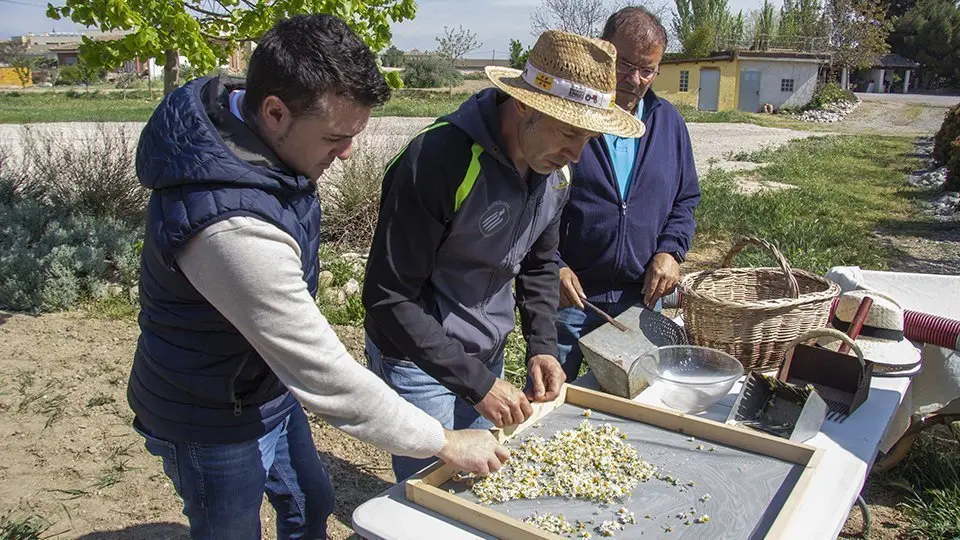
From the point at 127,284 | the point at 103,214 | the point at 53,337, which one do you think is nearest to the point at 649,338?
the point at 53,337

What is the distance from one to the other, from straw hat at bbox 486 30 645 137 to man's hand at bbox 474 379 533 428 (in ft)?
2.22

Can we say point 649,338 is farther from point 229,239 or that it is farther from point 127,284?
point 127,284

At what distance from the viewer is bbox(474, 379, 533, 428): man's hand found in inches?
73.4

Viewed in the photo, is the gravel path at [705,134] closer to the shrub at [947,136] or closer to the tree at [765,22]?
the shrub at [947,136]

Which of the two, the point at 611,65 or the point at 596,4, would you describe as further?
the point at 596,4

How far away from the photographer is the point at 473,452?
5.43 ft

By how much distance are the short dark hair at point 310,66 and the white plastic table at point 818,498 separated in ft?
2.71

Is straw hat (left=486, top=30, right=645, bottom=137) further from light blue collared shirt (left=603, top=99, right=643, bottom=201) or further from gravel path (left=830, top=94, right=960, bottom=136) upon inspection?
gravel path (left=830, top=94, right=960, bottom=136)

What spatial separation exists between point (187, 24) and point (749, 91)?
121 feet

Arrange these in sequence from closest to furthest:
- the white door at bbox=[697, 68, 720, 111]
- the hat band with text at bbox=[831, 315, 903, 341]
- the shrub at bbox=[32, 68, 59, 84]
Answer: the hat band with text at bbox=[831, 315, 903, 341] < the white door at bbox=[697, 68, 720, 111] < the shrub at bbox=[32, 68, 59, 84]

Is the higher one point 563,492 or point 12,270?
point 563,492

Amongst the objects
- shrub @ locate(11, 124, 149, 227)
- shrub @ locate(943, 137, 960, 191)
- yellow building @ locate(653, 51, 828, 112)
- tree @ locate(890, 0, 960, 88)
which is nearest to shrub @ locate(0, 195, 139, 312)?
shrub @ locate(11, 124, 149, 227)

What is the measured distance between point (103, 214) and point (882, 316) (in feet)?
19.3

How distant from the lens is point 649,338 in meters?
2.41
